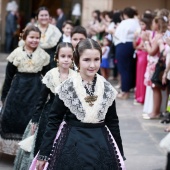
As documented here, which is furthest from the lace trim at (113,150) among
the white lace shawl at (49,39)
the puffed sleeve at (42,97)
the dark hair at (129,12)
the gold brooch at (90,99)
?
the dark hair at (129,12)

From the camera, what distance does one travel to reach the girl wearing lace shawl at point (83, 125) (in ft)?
14.5

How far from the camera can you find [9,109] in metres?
7.37

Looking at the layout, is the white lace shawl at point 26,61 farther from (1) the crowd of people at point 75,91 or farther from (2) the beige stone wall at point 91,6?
(2) the beige stone wall at point 91,6

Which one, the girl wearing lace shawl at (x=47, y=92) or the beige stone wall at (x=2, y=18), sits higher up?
the girl wearing lace shawl at (x=47, y=92)

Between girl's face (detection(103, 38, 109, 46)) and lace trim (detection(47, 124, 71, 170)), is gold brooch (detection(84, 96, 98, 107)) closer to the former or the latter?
lace trim (detection(47, 124, 71, 170))

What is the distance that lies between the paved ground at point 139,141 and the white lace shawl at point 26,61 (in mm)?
1163

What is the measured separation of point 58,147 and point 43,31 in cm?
519

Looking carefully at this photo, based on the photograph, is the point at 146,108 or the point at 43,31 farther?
the point at 146,108

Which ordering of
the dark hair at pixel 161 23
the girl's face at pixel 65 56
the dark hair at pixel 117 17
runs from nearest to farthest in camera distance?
the girl's face at pixel 65 56
the dark hair at pixel 161 23
the dark hair at pixel 117 17

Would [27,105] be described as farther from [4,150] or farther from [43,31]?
[43,31]

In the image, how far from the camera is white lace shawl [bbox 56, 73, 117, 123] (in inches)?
176

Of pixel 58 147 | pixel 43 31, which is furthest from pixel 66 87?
pixel 43 31

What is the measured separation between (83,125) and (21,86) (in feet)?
9.52

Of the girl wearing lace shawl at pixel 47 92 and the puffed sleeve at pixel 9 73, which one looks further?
the puffed sleeve at pixel 9 73
